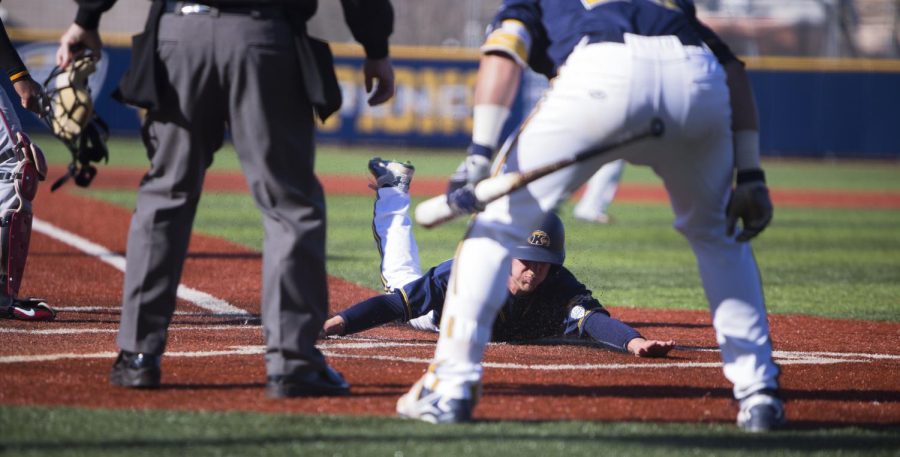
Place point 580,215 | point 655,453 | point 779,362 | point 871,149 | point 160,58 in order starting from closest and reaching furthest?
point 655,453 → point 160,58 → point 779,362 → point 580,215 → point 871,149

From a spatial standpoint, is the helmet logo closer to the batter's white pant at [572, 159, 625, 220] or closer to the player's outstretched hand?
the player's outstretched hand

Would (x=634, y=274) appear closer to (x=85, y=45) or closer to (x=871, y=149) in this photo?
(x=85, y=45)

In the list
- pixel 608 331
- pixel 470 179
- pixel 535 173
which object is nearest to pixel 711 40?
pixel 535 173

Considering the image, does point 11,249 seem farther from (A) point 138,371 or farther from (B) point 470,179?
(B) point 470,179

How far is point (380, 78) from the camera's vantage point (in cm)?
468

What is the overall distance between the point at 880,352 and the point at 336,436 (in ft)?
11.6

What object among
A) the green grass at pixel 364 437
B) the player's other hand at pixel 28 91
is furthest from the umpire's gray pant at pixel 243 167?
the player's other hand at pixel 28 91

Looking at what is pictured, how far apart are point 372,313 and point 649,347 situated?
1.36 m

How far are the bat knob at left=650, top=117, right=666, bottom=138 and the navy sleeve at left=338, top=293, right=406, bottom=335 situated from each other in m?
2.45

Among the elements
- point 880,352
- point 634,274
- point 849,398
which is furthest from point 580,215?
point 849,398

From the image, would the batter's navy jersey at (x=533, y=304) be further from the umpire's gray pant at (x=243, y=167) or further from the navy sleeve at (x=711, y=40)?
the navy sleeve at (x=711, y=40)

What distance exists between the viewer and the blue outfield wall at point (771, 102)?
1116 inches

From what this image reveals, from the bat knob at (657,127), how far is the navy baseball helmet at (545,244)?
1.95 m

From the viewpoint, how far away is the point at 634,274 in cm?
1006
